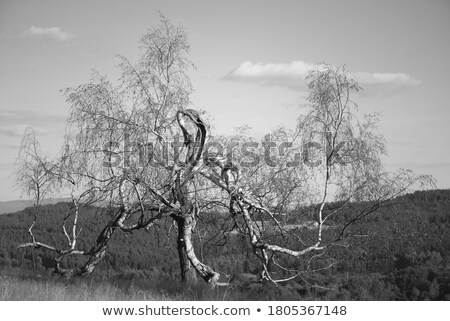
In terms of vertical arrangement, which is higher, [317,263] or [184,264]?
[184,264]

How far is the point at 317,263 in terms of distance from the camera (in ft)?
85.0

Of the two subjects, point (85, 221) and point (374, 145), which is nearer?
point (374, 145)

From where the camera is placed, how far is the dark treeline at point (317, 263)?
1414 cm

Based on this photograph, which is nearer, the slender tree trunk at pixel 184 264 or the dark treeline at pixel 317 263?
the slender tree trunk at pixel 184 264

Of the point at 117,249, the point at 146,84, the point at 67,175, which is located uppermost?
the point at 146,84

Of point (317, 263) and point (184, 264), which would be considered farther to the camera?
point (317, 263)

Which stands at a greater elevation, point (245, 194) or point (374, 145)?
point (374, 145)

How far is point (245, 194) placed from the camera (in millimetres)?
12906

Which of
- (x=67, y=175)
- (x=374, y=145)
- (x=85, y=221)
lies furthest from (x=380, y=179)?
(x=85, y=221)

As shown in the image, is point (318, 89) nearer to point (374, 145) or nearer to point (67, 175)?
point (374, 145)

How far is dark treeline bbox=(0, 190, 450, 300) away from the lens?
14.1 m

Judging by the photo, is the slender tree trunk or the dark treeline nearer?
the slender tree trunk
